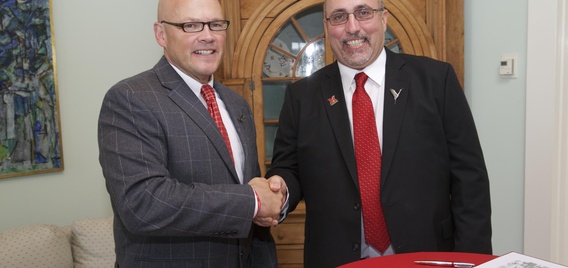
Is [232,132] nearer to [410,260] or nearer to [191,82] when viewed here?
[191,82]

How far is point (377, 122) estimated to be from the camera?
6.07 ft

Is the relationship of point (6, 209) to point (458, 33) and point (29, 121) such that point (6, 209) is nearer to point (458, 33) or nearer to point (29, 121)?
point (29, 121)

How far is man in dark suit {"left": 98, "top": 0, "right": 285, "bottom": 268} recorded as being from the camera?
61.0 inches

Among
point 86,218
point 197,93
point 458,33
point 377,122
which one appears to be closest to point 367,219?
point 377,122

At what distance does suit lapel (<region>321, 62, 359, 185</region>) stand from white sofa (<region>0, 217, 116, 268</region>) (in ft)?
5.35

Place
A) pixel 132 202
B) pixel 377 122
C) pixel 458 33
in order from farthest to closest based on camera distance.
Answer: pixel 458 33
pixel 377 122
pixel 132 202

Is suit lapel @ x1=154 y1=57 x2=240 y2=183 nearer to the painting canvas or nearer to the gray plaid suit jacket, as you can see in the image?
the gray plaid suit jacket

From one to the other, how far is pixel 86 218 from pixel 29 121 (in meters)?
0.65

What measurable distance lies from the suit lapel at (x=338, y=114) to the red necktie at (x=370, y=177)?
0.09 feet

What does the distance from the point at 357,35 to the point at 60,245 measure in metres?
1.95

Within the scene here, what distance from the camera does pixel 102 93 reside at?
304 centimetres

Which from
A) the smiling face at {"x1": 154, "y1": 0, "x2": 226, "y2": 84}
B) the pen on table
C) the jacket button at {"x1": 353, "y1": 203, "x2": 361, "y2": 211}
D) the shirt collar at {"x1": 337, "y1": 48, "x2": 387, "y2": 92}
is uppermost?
the smiling face at {"x1": 154, "y1": 0, "x2": 226, "y2": 84}

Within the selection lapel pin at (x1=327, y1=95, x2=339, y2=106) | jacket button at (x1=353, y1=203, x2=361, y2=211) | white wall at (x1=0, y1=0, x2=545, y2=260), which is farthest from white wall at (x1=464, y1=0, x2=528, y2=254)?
jacket button at (x1=353, y1=203, x2=361, y2=211)

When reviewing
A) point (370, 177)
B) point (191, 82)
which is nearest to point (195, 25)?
point (191, 82)
